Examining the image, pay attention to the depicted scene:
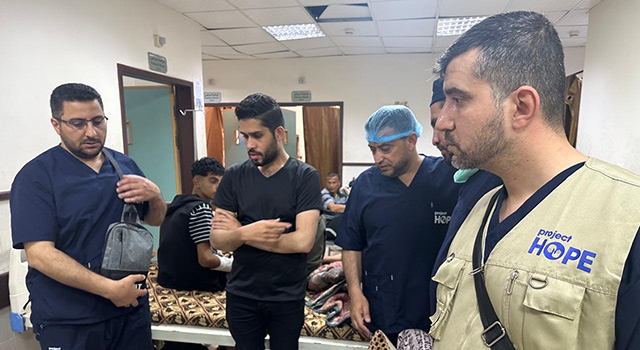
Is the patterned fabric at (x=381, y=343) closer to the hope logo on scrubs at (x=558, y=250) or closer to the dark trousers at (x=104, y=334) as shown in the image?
the hope logo on scrubs at (x=558, y=250)

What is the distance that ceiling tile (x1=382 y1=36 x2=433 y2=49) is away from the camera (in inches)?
186

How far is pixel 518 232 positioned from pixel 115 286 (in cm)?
146

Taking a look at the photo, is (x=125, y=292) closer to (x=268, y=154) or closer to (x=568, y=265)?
(x=268, y=154)

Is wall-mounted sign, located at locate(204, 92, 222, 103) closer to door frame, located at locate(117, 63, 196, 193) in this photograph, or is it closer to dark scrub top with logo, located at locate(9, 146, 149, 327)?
door frame, located at locate(117, 63, 196, 193)

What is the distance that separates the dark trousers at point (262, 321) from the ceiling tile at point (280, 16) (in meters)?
3.03

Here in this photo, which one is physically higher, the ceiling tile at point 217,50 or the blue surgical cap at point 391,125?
the ceiling tile at point 217,50

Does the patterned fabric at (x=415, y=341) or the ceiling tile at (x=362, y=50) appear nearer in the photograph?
the patterned fabric at (x=415, y=341)

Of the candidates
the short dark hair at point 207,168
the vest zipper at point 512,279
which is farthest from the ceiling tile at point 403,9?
the vest zipper at point 512,279

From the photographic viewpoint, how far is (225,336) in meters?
2.06

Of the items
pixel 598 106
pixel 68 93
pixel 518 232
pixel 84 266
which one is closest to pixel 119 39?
pixel 68 93

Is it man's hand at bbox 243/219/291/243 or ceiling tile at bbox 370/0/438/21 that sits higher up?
ceiling tile at bbox 370/0/438/21

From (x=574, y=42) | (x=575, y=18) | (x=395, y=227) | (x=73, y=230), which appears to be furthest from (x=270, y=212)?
(x=574, y=42)

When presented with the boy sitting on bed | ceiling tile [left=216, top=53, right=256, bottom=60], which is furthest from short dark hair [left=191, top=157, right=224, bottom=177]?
ceiling tile [left=216, top=53, right=256, bottom=60]

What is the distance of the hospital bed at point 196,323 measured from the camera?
196cm
